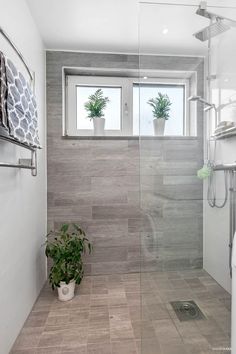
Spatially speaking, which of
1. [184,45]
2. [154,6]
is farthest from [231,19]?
[154,6]

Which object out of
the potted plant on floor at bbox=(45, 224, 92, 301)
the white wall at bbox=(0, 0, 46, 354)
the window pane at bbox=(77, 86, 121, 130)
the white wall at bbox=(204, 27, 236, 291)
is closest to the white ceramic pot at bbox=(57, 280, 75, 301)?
the potted plant on floor at bbox=(45, 224, 92, 301)

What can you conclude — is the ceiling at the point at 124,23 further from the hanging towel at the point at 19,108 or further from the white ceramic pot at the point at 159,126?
the hanging towel at the point at 19,108

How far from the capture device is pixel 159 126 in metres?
1.83

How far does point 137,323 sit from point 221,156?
50.5 inches

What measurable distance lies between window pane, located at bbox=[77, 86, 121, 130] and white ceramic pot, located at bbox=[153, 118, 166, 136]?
80cm

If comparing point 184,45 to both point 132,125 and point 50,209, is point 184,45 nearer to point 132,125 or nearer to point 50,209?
point 132,125

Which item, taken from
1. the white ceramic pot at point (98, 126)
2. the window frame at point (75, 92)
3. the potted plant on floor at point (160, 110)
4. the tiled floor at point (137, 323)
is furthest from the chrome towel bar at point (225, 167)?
the white ceramic pot at point (98, 126)

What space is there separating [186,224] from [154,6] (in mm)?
1559

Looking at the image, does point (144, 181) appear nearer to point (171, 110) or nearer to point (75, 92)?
point (171, 110)

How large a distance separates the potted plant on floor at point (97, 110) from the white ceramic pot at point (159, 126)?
31.0 inches

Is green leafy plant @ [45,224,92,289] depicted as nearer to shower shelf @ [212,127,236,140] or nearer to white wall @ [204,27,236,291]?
white wall @ [204,27,236,291]

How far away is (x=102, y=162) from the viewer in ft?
8.11

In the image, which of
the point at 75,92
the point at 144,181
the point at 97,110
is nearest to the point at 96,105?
the point at 97,110

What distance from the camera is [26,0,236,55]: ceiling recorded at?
5.70 ft
